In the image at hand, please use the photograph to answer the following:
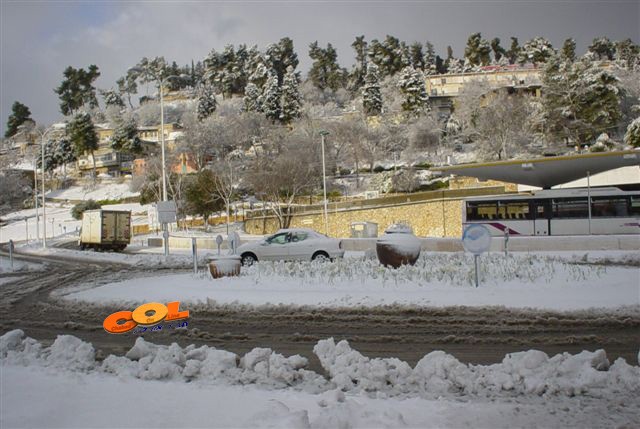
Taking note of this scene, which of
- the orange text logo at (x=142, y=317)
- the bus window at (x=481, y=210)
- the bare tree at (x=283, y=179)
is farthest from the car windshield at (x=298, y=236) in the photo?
the bare tree at (x=283, y=179)

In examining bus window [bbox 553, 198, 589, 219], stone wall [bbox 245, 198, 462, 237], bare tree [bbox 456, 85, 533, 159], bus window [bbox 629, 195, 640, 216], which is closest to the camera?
bus window [bbox 629, 195, 640, 216]

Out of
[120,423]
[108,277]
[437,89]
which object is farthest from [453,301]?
[437,89]

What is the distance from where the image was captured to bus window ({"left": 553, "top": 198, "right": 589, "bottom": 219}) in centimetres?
3022

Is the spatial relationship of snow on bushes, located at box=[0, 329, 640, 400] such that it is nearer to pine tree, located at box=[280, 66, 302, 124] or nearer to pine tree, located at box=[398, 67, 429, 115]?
pine tree, located at box=[398, 67, 429, 115]

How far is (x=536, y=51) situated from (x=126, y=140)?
93144 millimetres

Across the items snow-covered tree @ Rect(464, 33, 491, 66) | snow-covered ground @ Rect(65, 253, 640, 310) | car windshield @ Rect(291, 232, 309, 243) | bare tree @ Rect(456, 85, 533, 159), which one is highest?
snow-covered tree @ Rect(464, 33, 491, 66)

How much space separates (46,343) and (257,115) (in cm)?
7434

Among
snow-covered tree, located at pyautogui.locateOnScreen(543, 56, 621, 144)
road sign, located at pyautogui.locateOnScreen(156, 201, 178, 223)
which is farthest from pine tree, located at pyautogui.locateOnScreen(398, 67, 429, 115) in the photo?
road sign, located at pyautogui.locateOnScreen(156, 201, 178, 223)

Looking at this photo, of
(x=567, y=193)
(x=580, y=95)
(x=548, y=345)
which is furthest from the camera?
(x=580, y=95)

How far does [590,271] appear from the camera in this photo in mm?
13820

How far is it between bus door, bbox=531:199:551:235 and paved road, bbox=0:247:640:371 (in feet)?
72.9

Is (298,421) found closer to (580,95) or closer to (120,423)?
(120,423)

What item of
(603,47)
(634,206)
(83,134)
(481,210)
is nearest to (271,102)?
(83,134)

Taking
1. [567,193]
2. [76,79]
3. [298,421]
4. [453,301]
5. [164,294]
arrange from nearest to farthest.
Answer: [298,421], [453,301], [164,294], [567,193], [76,79]
